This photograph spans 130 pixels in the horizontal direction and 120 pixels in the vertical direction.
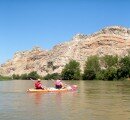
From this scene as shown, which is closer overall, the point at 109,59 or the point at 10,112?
the point at 10,112

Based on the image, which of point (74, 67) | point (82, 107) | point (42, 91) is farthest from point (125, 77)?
point (82, 107)

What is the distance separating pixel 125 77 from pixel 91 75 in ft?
48.6

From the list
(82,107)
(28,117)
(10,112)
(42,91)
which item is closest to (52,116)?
(28,117)

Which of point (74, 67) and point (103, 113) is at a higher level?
point (74, 67)

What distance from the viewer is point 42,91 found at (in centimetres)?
5138

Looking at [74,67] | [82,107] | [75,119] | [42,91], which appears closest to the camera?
[75,119]

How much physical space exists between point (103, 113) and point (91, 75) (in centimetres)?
10589

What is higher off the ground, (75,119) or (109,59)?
(109,59)

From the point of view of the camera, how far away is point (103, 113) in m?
27.2

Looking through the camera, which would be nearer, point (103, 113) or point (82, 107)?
point (103, 113)

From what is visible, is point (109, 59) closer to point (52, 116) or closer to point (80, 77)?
point (80, 77)

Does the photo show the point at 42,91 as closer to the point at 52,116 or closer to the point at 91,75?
the point at 52,116

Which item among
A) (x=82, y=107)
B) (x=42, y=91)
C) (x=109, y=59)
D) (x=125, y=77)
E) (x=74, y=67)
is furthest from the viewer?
(x=74, y=67)

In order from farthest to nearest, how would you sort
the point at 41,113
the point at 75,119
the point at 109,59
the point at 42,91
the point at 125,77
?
the point at 109,59 < the point at 125,77 < the point at 42,91 < the point at 41,113 < the point at 75,119
